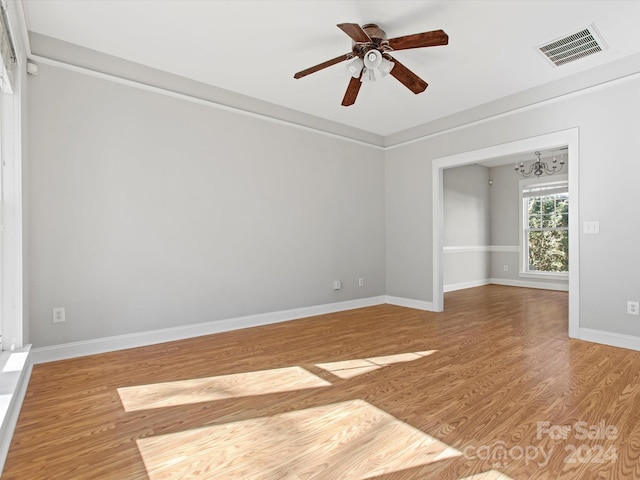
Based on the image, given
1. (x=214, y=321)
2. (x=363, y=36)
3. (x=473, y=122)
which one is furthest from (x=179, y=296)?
Result: (x=473, y=122)

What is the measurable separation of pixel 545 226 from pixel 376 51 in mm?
6438

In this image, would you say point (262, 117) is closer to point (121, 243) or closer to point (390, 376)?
point (121, 243)

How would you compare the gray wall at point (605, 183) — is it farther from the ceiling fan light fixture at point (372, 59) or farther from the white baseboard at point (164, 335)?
the white baseboard at point (164, 335)

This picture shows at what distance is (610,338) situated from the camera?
332cm

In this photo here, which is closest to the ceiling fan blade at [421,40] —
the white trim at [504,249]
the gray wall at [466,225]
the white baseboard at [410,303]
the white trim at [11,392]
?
the white trim at [11,392]

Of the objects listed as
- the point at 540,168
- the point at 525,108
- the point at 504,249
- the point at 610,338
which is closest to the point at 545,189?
the point at 540,168

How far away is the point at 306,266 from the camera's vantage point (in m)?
4.64

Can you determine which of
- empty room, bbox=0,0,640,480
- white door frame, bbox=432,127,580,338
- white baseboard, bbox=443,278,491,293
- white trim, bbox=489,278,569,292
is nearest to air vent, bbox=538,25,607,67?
empty room, bbox=0,0,640,480

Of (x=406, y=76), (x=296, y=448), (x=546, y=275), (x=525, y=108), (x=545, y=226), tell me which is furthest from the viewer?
(x=545, y=226)

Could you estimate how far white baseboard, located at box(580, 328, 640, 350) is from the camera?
319cm

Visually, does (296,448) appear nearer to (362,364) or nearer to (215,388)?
(215,388)

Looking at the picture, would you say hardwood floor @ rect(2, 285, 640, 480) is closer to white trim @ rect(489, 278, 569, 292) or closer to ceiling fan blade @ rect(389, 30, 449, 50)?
ceiling fan blade @ rect(389, 30, 449, 50)

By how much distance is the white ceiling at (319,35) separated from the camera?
2590 millimetres

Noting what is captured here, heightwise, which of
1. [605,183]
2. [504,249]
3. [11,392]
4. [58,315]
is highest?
[605,183]
